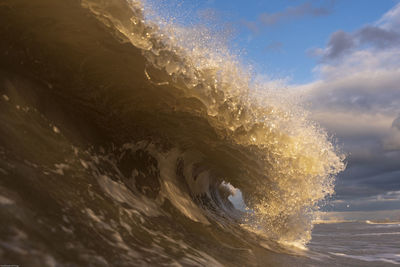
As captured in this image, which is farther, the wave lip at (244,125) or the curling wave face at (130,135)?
the wave lip at (244,125)

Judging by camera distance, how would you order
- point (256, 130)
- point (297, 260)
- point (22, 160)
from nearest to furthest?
point (22, 160), point (297, 260), point (256, 130)

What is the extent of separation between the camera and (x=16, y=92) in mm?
2879

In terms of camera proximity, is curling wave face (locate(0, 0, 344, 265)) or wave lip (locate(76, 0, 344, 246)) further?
wave lip (locate(76, 0, 344, 246))

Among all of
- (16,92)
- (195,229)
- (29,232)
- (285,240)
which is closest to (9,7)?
(16,92)

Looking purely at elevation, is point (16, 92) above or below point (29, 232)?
above

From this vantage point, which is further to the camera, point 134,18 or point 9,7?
point 134,18

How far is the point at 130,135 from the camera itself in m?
4.30

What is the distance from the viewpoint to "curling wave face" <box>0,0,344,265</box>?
2.23m

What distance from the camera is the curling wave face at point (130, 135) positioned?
2.23m

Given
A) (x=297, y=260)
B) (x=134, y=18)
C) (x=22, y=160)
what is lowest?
(x=22, y=160)

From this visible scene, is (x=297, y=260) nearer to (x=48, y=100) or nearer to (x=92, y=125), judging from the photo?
(x=92, y=125)

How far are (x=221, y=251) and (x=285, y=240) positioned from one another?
2823 millimetres

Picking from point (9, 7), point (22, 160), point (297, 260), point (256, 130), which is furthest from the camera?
point (256, 130)

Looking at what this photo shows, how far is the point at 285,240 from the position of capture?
570 centimetres
